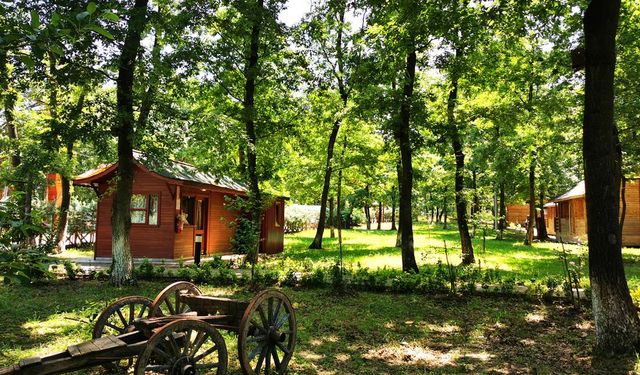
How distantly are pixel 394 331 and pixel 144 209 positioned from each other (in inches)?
463

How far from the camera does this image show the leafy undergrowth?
5473mm

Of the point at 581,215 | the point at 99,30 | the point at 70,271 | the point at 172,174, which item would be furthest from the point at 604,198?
the point at 581,215

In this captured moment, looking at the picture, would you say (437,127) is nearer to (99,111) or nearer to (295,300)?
(295,300)

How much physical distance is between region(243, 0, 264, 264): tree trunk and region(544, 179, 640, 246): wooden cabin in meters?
13.0

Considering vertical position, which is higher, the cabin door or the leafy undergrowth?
the cabin door

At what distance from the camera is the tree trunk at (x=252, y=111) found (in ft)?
39.4

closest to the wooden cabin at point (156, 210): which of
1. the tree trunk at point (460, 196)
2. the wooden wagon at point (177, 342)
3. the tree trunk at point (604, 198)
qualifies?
the tree trunk at point (460, 196)

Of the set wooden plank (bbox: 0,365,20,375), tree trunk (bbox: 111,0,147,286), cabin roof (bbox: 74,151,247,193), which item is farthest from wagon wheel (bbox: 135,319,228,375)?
cabin roof (bbox: 74,151,247,193)

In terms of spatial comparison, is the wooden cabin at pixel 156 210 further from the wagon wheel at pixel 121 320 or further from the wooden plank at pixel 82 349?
the wooden plank at pixel 82 349

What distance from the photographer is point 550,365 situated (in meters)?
5.46

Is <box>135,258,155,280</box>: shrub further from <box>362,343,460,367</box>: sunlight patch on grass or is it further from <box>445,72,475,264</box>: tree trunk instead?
<box>445,72,475,264</box>: tree trunk

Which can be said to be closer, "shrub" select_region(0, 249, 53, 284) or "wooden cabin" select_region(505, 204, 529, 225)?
"shrub" select_region(0, 249, 53, 284)

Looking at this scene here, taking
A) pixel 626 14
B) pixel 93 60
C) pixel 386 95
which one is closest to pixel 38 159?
pixel 93 60

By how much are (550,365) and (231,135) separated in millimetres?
8558
